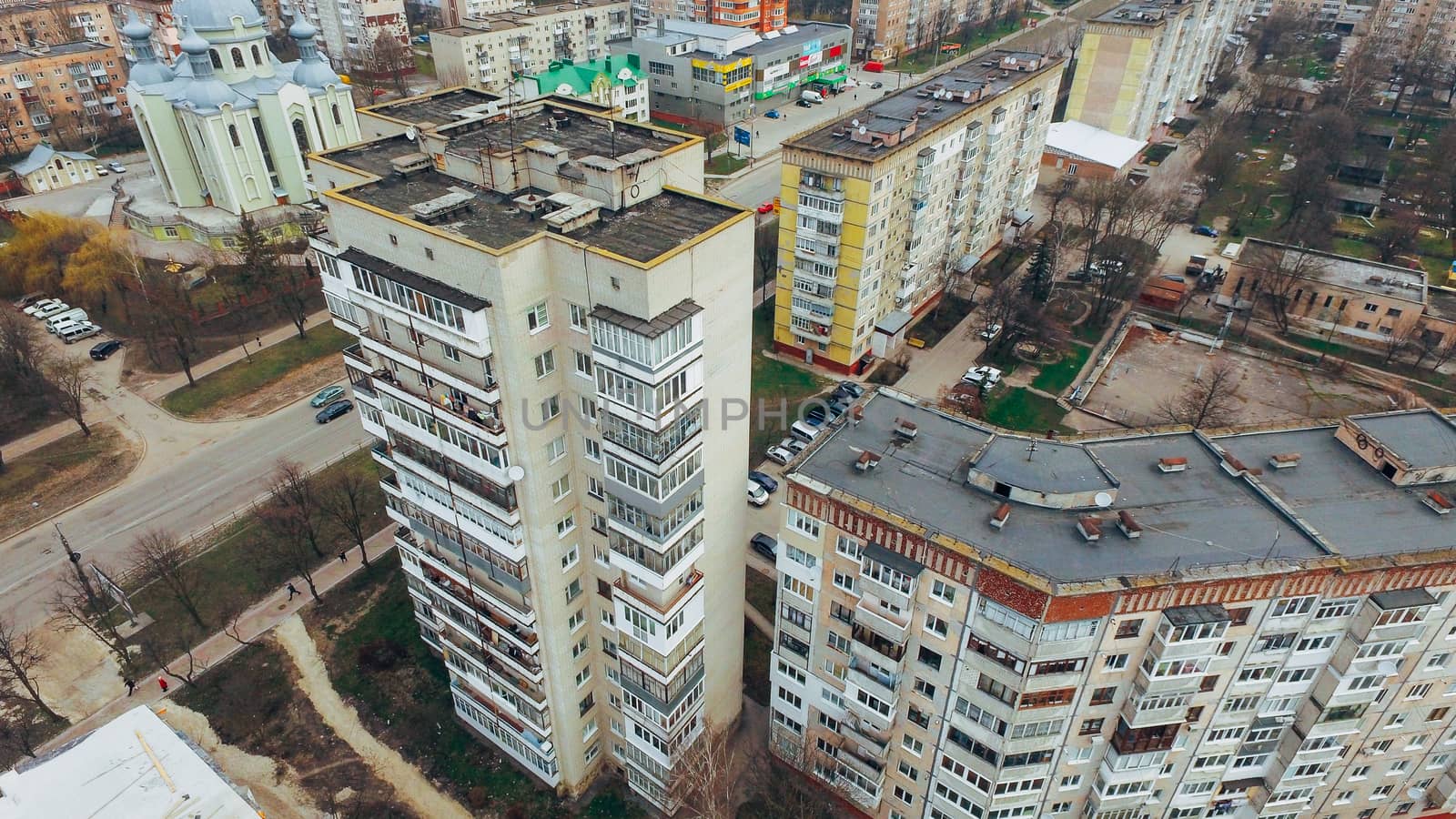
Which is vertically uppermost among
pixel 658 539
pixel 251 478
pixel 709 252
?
pixel 709 252

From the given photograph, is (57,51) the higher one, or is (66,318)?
(57,51)

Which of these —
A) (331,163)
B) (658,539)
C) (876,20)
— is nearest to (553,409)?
(658,539)

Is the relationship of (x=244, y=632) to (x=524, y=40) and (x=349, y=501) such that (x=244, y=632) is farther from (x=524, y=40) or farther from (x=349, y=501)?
(x=524, y=40)

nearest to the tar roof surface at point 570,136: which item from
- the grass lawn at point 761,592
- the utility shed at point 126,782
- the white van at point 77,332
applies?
the grass lawn at point 761,592

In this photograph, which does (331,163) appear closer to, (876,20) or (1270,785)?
(1270,785)

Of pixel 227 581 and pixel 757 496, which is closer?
pixel 227 581

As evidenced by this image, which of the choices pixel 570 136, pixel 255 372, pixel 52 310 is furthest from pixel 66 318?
pixel 570 136

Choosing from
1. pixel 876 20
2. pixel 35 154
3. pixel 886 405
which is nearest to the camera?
pixel 886 405
